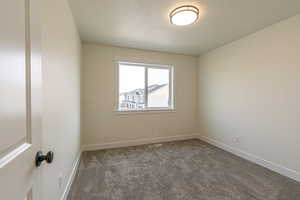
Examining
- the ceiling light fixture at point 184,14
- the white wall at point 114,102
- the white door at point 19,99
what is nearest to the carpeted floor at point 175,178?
the white wall at point 114,102

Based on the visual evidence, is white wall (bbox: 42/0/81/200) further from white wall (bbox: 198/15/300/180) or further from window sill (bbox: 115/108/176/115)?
white wall (bbox: 198/15/300/180)

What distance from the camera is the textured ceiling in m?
1.87

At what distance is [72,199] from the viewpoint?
170 cm

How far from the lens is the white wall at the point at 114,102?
319cm

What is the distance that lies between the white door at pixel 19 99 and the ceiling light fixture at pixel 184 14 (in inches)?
68.3

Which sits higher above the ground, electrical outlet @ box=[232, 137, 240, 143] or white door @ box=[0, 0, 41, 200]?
white door @ box=[0, 0, 41, 200]

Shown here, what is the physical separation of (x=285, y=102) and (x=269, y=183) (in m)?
1.23

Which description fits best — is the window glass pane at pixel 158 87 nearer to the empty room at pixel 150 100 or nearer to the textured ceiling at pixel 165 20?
the empty room at pixel 150 100

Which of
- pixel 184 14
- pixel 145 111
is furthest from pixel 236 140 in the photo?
pixel 184 14

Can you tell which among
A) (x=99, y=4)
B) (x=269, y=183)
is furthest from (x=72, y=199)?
(x=269, y=183)

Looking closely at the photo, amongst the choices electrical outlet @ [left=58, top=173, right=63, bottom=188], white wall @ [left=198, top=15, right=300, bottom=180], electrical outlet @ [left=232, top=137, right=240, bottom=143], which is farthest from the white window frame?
electrical outlet @ [left=58, top=173, right=63, bottom=188]

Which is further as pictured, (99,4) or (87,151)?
(87,151)

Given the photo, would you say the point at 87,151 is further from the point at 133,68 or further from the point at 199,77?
the point at 199,77

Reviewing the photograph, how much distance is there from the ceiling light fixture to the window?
1.72 m
